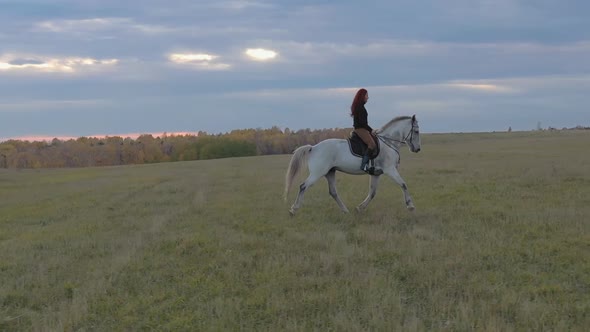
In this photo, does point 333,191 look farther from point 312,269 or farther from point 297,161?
point 312,269

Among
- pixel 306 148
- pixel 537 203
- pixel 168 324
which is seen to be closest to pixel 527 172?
pixel 537 203

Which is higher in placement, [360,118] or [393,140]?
[360,118]

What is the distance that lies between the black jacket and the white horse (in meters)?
0.59

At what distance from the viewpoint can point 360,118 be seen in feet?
39.8

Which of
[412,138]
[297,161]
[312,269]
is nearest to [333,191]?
[297,161]

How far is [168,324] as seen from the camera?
231 inches

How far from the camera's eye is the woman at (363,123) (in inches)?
472

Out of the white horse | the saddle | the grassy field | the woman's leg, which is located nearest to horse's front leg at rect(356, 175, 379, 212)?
the white horse

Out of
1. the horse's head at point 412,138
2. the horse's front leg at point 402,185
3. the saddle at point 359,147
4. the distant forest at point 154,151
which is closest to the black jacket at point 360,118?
the saddle at point 359,147

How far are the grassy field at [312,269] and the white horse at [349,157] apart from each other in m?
0.79

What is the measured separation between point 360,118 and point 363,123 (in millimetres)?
148

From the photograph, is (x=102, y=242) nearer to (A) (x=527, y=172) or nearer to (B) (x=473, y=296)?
(B) (x=473, y=296)

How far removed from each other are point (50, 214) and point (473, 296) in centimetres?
1424

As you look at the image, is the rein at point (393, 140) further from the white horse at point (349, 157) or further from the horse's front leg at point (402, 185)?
the horse's front leg at point (402, 185)
